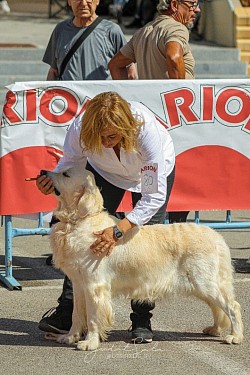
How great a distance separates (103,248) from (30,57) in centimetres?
1010

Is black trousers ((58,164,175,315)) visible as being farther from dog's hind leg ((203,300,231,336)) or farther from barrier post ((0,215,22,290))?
barrier post ((0,215,22,290))

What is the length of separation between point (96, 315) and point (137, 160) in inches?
37.7

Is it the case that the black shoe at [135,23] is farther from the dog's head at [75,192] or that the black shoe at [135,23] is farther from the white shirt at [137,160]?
the dog's head at [75,192]

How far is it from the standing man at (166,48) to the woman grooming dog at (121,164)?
181cm

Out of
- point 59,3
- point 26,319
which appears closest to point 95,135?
point 26,319

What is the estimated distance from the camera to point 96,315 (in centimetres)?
579

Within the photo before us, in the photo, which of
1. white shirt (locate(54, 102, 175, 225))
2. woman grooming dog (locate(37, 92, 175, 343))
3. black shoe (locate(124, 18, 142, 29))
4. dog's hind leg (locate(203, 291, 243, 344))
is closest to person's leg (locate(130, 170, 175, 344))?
woman grooming dog (locate(37, 92, 175, 343))

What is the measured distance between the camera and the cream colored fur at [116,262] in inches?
228

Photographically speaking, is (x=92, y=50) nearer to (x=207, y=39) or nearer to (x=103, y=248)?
(x=103, y=248)

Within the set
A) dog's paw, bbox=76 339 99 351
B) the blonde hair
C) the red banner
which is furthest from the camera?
the red banner

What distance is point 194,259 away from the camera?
19.4 ft

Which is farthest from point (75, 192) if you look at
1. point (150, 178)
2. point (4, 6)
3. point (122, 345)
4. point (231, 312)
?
point (4, 6)

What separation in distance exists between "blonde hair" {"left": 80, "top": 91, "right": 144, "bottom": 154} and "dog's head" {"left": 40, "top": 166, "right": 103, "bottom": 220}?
184 millimetres

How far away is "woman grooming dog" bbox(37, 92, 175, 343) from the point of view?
5633 mm
